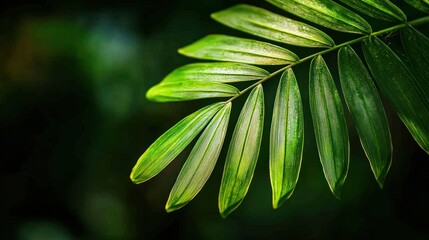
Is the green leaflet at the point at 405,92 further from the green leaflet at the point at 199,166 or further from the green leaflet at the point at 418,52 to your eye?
the green leaflet at the point at 199,166

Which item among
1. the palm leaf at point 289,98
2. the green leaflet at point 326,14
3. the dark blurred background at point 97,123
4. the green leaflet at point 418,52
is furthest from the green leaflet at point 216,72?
the dark blurred background at point 97,123

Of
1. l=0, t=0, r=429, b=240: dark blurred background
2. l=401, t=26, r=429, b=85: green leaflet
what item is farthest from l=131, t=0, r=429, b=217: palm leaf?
l=0, t=0, r=429, b=240: dark blurred background

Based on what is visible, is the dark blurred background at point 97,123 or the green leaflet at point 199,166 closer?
the green leaflet at point 199,166

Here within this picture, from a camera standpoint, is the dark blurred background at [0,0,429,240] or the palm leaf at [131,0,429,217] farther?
the dark blurred background at [0,0,429,240]

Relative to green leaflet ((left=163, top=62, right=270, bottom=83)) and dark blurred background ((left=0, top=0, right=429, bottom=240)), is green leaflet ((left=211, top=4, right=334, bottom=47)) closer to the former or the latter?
green leaflet ((left=163, top=62, right=270, bottom=83))

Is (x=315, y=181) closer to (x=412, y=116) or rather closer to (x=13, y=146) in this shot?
(x=412, y=116)

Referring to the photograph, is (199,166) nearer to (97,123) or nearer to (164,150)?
(164,150)

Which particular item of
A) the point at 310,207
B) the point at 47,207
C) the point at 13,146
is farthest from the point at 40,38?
the point at 310,207
